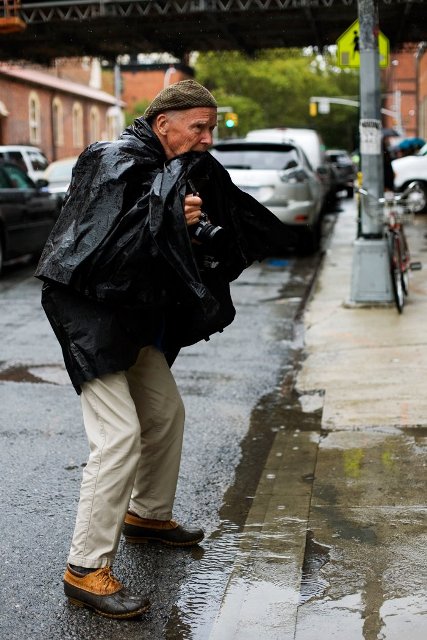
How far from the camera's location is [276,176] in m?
16.1

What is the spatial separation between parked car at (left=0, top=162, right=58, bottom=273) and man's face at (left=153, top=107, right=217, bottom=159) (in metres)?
11.0

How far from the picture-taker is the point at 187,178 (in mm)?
3777

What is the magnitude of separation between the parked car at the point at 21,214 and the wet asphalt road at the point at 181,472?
3.80 m

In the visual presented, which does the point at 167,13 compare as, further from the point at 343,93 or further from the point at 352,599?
the point at 343,93

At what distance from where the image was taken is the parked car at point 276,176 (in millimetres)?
16062

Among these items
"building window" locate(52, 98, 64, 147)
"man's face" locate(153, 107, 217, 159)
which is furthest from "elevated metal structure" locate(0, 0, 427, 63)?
"building window" locate(52, 98, 64, 147)

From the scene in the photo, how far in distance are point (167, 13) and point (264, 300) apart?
14.0m

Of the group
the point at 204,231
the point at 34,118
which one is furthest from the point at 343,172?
the point at 204,231

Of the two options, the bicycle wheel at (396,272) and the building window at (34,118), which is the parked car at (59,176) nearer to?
the bicycle wheel at (396,272)

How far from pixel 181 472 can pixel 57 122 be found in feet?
157

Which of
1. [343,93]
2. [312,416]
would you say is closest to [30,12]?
[312,416]

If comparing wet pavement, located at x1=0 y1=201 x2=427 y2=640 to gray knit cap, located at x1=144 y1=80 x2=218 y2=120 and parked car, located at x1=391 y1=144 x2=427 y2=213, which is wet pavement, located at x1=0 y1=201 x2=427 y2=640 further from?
parked car, located at x1=391 y1=144 x2=427 y2=213

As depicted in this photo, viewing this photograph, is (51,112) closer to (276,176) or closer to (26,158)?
(26,158)

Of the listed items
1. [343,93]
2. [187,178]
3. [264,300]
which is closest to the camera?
[187,178]
